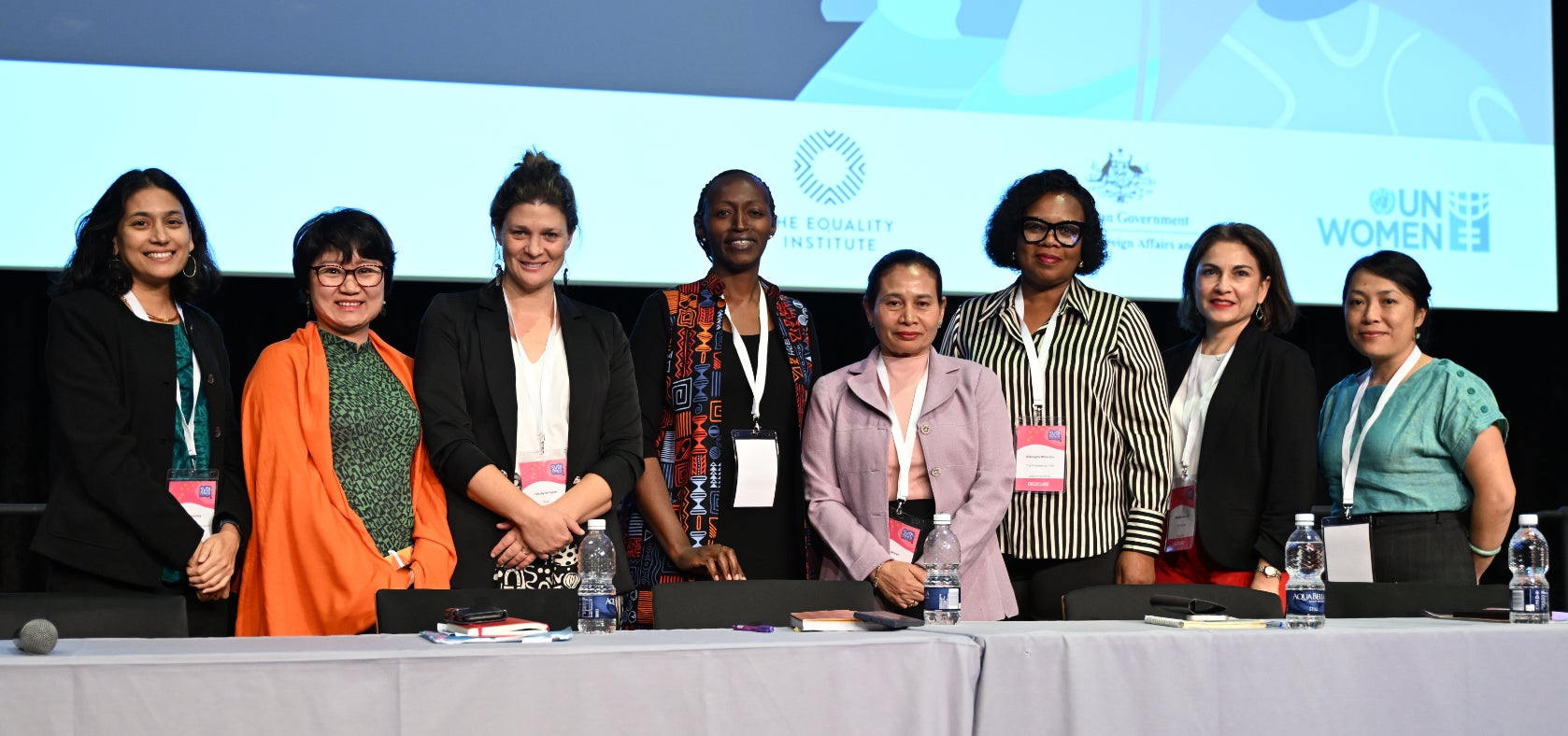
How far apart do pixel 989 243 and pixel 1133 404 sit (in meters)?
0.56

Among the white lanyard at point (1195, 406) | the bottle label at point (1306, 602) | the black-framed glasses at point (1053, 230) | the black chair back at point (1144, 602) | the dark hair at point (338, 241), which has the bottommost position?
the black chair back at point (1144, 602)

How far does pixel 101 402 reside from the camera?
2.65 meters

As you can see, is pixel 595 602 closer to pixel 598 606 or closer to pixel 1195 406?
pixel 598 606

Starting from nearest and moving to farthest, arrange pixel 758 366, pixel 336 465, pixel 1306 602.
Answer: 1. pixel 1306 602
2. pixel 336 465
3. pixel 758 366

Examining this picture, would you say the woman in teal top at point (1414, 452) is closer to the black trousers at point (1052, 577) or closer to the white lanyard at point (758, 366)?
the black trousers at point (1052, 577)

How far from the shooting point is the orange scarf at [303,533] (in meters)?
2.61

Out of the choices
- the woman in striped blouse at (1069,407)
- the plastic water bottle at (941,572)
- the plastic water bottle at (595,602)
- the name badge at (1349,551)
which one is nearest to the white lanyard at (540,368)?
the plastic water bottle at (595,602)

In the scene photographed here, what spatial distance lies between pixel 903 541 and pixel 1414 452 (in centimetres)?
131

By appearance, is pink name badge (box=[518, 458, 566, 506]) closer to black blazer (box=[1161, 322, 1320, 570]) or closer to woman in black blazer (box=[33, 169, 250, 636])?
woman in black blazer (box=[33, 169, 250, 636])

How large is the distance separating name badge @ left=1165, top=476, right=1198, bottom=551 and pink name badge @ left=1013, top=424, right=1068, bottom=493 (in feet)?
1.17

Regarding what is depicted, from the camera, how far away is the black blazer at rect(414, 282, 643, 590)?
2.77 m

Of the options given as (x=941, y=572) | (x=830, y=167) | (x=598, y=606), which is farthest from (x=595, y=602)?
(x=830, y=167)

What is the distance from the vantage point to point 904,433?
3039 mm

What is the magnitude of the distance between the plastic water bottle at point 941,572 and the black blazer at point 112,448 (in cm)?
144
